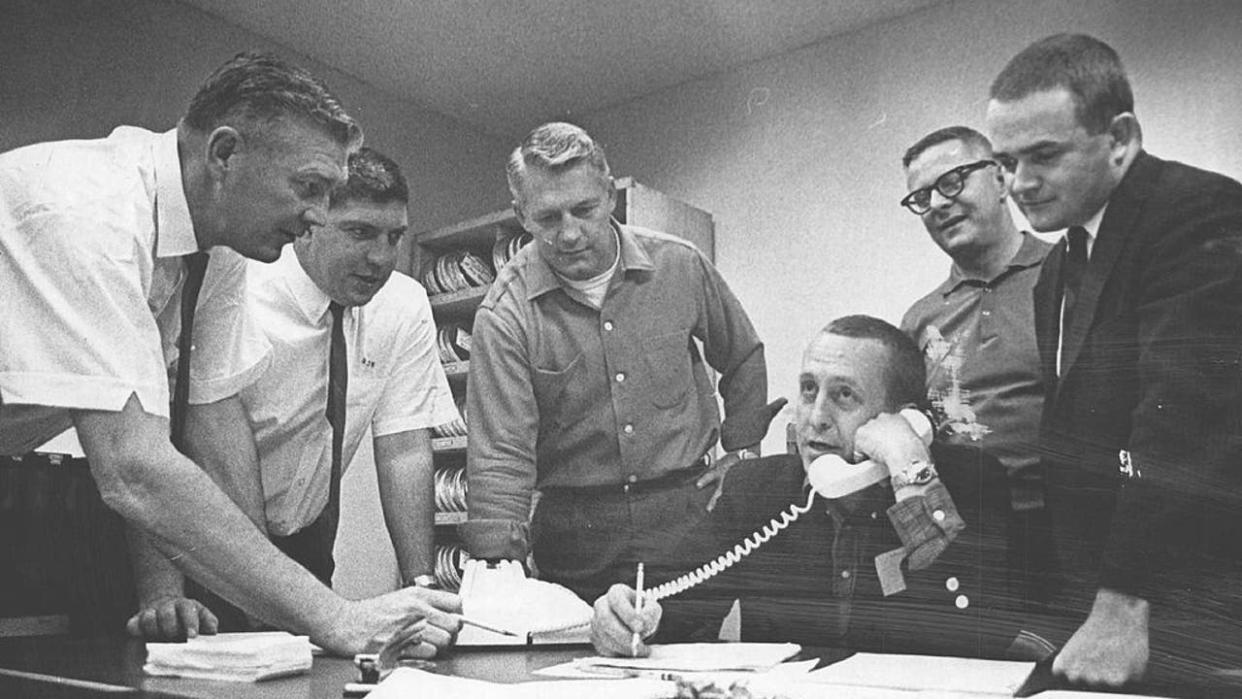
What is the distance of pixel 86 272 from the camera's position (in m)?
1.42

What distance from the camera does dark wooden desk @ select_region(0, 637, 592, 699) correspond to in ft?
3.69

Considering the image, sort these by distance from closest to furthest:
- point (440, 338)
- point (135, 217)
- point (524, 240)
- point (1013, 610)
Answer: point (1013, 610) → point (135, 217) → point (524, 240) → point (440, 338)

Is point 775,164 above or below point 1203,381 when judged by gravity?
above

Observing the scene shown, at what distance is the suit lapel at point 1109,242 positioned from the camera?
1291mm

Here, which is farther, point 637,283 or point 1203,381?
point 637,283

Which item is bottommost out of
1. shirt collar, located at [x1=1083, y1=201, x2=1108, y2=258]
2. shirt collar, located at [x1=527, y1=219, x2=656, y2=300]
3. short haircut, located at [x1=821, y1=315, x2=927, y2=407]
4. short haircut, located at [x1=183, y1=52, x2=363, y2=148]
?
short haircut, located at [x1=821, y1=315, x2=927, y2=407]

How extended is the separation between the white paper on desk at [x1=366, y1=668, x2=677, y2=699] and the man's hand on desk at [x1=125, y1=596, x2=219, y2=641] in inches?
25.9

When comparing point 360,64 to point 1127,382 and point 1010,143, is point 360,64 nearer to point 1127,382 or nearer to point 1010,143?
point 1010,143

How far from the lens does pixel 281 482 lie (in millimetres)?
1977

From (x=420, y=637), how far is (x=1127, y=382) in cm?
93

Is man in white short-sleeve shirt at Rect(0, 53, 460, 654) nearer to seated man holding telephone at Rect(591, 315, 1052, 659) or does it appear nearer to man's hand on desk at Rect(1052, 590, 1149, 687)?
seated man holding telephone at Rect(591, 315, 1052, 659)

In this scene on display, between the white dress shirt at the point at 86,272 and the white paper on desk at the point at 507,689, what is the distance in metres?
0.59

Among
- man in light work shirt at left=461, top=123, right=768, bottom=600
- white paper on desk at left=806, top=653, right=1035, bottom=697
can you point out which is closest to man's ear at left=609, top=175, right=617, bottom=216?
man in light work shirt at left=461, top=123, right=768, bottom=600

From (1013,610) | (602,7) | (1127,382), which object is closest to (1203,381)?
(1127,382)
